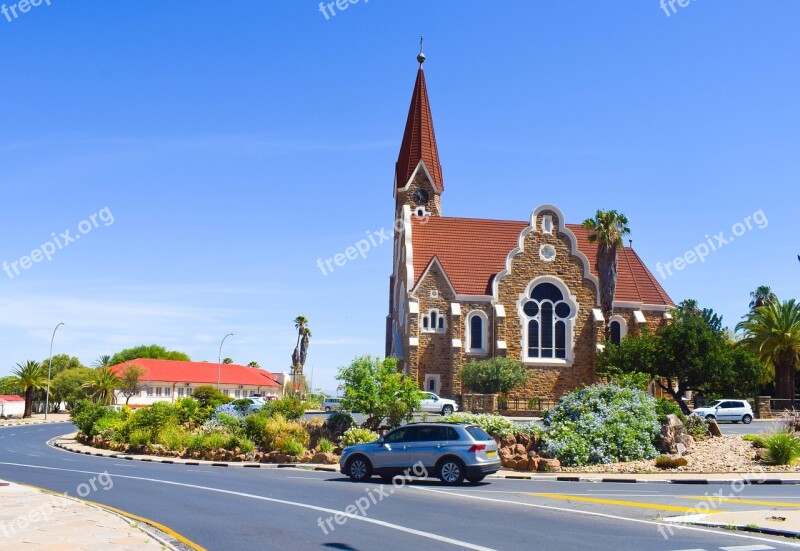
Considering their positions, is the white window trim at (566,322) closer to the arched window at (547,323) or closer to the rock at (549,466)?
the arched window at (547,323)

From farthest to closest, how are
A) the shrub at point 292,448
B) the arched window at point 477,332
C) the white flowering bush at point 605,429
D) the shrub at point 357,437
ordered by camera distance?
the arched window at point 477,332, the shrub at point 357,437, the shrub at point 292,448, the white flowering bush at point 605,429

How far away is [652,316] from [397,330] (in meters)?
18.4

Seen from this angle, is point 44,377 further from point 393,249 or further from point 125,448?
point 125,448

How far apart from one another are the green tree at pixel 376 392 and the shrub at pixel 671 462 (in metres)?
9.24

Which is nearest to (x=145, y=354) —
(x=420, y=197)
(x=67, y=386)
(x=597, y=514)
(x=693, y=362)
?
(x=67, y=386)

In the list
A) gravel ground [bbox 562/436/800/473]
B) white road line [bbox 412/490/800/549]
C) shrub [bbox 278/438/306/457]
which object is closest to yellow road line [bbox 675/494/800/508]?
white road line [bbox 412/490/800/549]

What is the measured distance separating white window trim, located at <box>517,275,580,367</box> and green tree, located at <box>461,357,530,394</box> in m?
3.35

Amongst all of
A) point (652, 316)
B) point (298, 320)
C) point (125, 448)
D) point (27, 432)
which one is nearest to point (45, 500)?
point (125, 448)

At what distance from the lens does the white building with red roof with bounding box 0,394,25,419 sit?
75.6 m

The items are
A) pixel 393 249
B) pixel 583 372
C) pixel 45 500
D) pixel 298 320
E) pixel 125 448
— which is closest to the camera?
pixel 45 500

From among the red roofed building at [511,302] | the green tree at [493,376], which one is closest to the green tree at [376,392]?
the green tree at [493,376]

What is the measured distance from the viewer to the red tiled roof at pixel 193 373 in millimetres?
79688

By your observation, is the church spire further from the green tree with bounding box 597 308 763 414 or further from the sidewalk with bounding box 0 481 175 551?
the sidewalk with bounding box 0 481 175 551

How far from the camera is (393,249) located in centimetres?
6266
